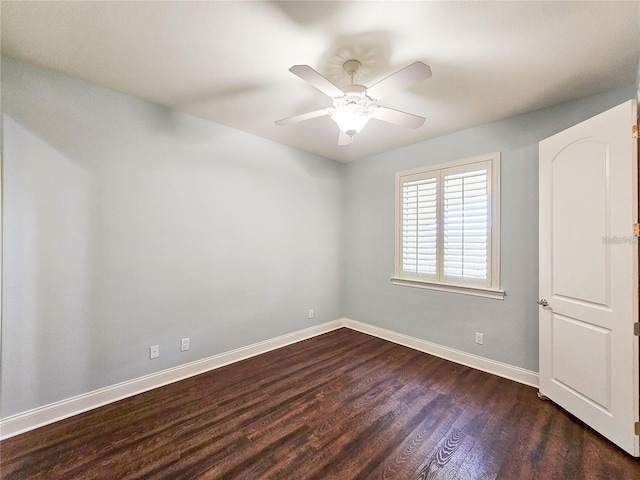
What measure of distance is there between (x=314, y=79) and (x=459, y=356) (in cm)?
315

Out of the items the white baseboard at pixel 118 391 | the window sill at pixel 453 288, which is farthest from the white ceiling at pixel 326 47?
the white baseboard at pixel 118 391

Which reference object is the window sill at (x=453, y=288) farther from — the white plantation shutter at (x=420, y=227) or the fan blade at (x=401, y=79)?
the fan blade at (x=401, y=79)

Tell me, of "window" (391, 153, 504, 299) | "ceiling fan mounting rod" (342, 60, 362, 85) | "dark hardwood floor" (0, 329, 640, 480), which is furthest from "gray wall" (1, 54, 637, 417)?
"ceiling fan mounting rod" (342, 60, 362, 85)

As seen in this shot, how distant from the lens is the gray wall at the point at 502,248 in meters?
2.55

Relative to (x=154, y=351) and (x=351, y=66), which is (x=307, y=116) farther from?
(x=154, y=351)

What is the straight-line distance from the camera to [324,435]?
1.87m

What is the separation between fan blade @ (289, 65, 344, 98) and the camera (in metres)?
1.43

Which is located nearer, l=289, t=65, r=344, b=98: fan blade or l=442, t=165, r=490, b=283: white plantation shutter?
l=289, t=65, r=344, b=98: fan blade

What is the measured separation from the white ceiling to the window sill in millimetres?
1831

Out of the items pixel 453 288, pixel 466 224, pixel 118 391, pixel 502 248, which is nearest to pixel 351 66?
Result: pixel 466 224

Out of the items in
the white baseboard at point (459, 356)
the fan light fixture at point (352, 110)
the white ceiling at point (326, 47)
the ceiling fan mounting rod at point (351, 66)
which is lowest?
the white baseboard at point (459, 356)

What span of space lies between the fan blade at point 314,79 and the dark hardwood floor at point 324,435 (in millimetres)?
2288

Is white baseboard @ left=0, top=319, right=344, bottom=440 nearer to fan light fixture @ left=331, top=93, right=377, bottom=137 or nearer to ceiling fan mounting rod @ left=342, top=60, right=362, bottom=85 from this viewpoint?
fan light fixture @ left=331, top=93, right=377, bottom=137

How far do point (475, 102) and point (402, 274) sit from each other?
2.13m
